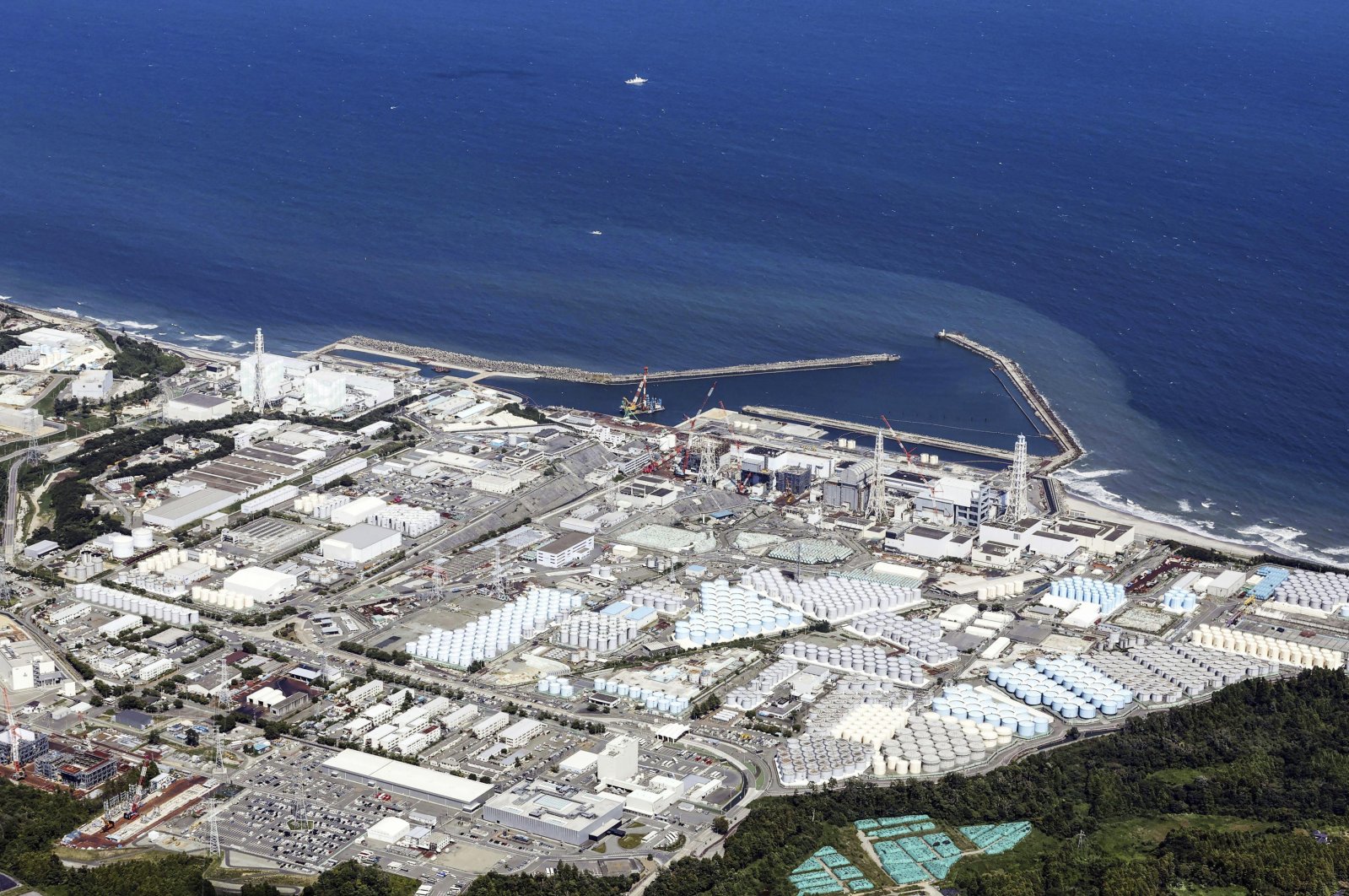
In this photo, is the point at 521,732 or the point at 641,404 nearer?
the point at 521,732

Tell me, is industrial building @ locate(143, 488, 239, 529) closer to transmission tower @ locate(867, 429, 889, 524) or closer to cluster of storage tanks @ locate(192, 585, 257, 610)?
cluster of storage tanks @ locate(192, 585, 257, 610)

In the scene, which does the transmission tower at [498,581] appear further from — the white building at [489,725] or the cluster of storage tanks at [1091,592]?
the cluster of storage tanks at [1091,592]

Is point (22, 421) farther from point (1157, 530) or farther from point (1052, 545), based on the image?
point (1157, 530)

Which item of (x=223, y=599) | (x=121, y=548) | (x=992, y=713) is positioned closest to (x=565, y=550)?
(x=223, y=599)

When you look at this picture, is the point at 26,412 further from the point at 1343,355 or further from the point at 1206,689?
the point at 1343,355

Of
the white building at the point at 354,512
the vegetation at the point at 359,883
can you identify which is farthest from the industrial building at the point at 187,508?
the vegetation at the point at 359,883

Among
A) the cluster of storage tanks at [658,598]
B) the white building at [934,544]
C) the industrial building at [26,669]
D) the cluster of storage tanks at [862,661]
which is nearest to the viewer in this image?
the industrial building at [26,669]
